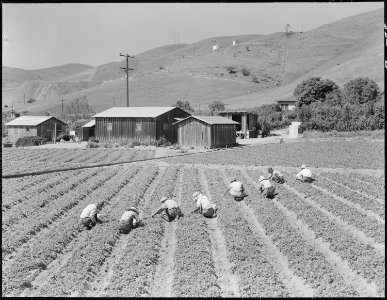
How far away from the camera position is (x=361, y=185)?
882 inches

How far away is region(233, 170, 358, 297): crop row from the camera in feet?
31.4

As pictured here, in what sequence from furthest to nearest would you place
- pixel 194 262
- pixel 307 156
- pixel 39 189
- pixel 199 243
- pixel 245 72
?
pixel 245 72 → pixel 307 156 → pixel 39 189 → pixel 199 243 → pixel 194 262

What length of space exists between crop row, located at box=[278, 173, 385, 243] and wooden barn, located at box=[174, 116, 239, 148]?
945 inches

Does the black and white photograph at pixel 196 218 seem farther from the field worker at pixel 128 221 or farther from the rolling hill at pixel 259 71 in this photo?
the rolling hill at pixel 259 71

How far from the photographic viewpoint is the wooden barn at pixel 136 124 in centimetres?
4975

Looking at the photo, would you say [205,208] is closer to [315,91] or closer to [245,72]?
[315,91]

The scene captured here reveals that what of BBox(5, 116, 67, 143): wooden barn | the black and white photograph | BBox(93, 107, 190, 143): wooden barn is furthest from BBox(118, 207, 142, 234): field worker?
BBox(5, 116, 67, 143): wooden barn

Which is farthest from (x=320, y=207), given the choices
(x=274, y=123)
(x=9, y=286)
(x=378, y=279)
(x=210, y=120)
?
(x=274, y=123)

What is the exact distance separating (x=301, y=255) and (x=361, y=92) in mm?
69101

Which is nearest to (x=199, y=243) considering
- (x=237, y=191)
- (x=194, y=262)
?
(x=194, y=262)

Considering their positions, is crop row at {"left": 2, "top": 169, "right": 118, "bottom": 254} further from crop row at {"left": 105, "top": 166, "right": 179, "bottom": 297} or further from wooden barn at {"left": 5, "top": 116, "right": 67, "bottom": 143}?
wooden barn at {"left": 5, "top": 116, "right": 67, "bottom": 143}

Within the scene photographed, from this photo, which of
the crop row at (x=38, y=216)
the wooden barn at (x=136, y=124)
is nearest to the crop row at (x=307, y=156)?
the wooden barn at (x=136, y=124)

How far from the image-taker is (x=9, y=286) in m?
10.0

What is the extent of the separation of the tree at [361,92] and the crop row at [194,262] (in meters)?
62.8
